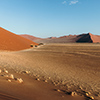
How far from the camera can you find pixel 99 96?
15.7ft

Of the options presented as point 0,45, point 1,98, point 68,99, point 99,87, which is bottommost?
point 99,87

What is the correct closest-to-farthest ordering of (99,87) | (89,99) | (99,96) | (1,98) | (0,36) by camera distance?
(1,98) → (89,99) → (99,96) → (99,87) → (0,36)

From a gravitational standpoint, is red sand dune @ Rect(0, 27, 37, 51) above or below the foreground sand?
above

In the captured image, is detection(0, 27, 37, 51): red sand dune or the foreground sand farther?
detection(0, 27, 37, 51): red sand dune

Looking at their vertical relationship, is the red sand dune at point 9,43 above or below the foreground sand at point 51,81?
above

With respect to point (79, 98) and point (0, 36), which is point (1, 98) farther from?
point (0, 36)

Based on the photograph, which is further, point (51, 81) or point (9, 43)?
point (9, 43)

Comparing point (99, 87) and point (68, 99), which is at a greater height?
point (68, 99)

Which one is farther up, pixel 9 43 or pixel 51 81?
pixel 9 43

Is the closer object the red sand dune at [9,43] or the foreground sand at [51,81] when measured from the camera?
the foreground sand at [51,81]

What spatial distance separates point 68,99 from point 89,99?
929 millimetres

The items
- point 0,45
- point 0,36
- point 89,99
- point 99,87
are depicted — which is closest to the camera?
point 89,99

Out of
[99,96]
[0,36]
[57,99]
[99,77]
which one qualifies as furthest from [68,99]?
[0,36]

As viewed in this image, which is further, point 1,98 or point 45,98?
point 45,98
